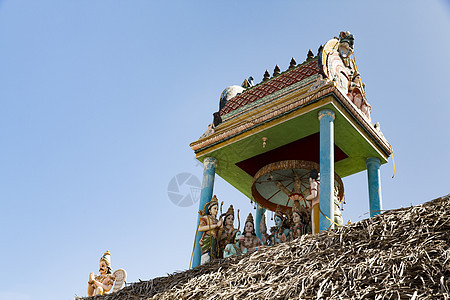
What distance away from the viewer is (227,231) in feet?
45.4

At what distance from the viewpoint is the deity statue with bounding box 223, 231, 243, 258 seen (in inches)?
515

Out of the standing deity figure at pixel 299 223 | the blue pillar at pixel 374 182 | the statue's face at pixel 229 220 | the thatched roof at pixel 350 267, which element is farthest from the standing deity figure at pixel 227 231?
the blue pillar at pixel 374 182

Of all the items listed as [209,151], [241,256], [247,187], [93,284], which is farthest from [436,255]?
[247,187]

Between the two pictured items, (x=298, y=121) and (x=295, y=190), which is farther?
(x=295, y=190)

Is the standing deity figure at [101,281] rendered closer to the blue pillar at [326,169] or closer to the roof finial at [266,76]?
the blue pillar at [326,169]

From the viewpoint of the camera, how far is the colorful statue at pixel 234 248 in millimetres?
13087

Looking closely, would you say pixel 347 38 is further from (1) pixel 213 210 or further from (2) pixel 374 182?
(1) pixel 213 210

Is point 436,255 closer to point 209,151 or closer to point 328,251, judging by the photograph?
point 328,251

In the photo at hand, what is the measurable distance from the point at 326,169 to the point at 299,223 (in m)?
1.44

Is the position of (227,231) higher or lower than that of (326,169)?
lower

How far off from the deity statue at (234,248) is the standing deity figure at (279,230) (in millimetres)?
873

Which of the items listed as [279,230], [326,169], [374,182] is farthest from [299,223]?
[374,182]

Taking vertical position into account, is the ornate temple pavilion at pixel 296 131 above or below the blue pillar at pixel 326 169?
above

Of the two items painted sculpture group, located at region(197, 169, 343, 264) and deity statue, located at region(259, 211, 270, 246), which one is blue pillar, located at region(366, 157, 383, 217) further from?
deity statue, located at region(259, 211, 270, 246)
